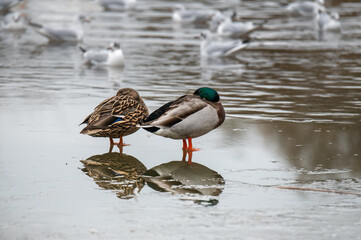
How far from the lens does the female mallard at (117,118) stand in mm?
8922

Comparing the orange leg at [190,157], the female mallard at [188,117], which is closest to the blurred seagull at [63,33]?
the female mallard at [188,117]

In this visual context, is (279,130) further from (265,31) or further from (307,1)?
(307,1)

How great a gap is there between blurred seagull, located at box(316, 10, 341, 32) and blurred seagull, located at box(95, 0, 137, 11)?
9712 mm

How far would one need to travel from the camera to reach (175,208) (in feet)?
21.4

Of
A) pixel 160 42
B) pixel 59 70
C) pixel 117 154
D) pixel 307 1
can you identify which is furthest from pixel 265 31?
pixel 117 154

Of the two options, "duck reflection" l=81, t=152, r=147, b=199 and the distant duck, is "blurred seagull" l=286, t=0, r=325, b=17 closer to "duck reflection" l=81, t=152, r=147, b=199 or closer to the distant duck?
the distant duck

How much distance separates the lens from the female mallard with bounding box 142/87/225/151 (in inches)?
342

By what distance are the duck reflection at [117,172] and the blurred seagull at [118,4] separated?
23.4m

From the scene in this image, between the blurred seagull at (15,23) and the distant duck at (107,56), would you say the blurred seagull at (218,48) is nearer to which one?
the distant duck at (107,56)

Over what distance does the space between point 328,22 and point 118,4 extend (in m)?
10.8

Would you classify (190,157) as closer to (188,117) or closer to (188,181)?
(188,117)

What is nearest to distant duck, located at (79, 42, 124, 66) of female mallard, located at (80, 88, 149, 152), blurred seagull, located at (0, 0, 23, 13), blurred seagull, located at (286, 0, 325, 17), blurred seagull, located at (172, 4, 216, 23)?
female mallard, located at (80, 88, 149, 152)

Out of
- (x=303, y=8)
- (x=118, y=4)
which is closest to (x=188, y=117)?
(x=303, y=8)

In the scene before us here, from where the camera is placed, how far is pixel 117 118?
29.5 ft
